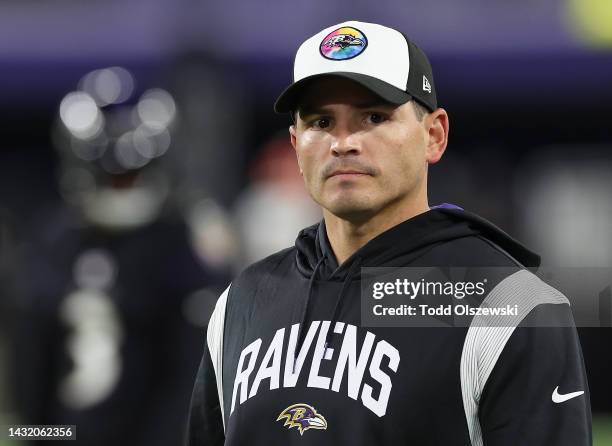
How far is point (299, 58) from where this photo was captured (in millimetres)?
3066

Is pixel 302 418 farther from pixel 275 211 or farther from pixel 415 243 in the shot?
pixel 275 211

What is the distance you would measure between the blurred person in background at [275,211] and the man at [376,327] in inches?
305

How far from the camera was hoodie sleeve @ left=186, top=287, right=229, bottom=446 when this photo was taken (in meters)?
3.28

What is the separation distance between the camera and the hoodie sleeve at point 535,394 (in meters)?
2.66

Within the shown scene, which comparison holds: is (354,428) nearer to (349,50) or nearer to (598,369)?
(349,50)

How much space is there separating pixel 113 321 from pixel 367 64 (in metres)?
3.29

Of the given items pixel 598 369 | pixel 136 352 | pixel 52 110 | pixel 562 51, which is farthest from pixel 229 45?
pixel 136 352

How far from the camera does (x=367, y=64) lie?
298cm

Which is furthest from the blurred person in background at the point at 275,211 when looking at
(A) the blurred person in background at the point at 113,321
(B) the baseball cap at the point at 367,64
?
(B) the baseball cap at the point at 367,64

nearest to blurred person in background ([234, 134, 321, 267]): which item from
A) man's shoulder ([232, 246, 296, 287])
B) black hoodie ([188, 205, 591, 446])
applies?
man's shoulder ([232, 246, 296, 287])

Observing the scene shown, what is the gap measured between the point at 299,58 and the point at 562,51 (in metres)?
10.3

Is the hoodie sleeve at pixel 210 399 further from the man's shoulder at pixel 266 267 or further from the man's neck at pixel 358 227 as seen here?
the man's neck at pixel 358 227

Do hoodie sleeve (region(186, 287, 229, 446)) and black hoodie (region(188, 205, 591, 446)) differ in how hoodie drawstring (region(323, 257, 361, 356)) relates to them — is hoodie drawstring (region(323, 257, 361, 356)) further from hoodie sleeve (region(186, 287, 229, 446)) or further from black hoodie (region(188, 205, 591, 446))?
hoodie sleeve (region(186, 287, 229, 446))

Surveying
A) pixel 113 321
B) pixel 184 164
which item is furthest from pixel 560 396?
pixel 184 164
